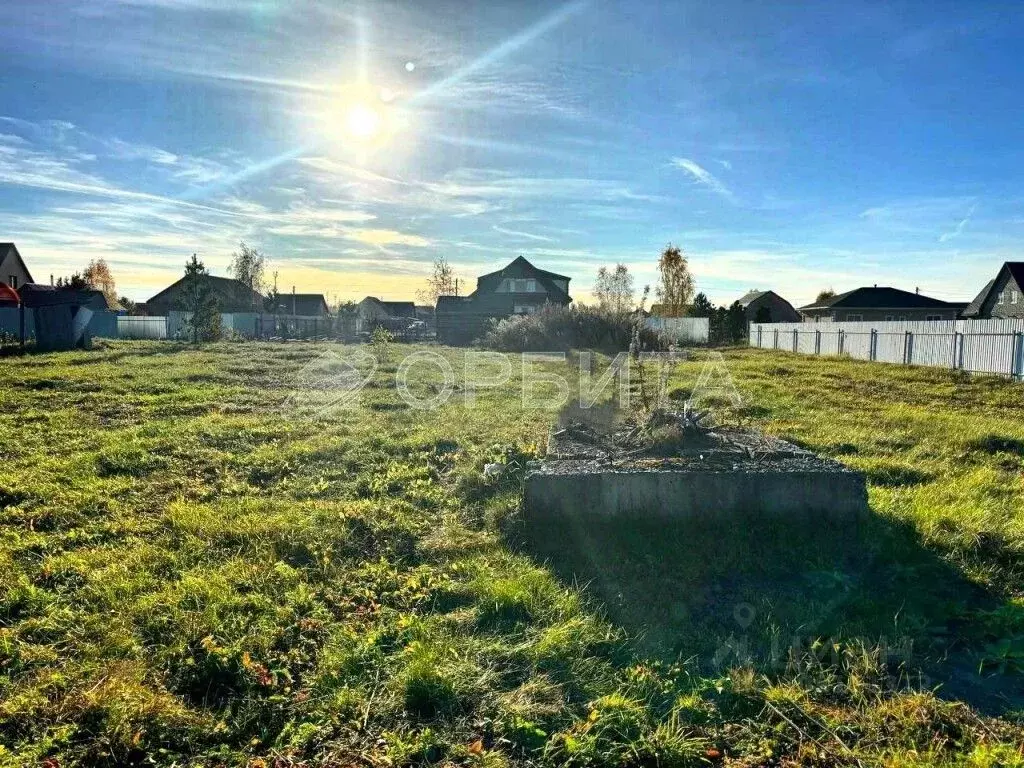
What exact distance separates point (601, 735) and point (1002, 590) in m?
2.55

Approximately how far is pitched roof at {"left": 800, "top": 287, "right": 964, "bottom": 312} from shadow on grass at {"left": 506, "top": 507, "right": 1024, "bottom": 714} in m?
46.7

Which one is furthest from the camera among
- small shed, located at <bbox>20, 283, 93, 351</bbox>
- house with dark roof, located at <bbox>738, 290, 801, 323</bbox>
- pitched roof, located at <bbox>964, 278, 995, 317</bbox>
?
house with dark roof, located at <bbox>738, 290, 801, 323</bbox>

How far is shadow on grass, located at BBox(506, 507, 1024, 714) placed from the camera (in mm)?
2621

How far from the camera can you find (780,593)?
323 cm

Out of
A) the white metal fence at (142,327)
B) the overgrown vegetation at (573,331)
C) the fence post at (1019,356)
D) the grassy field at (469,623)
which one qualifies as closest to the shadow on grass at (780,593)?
the grassy field at (469,623)

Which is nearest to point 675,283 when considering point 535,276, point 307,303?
point 535,276

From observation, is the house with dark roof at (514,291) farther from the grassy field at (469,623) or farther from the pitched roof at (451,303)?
the grassy field at (469,623)

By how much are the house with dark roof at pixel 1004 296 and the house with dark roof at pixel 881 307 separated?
8749 mm

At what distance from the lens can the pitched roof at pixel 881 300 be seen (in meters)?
44.3

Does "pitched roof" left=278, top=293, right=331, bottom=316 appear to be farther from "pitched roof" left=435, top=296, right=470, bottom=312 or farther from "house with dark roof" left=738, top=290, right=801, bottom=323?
"house with dark roof" left=738, top=290, right=801, bottom=323

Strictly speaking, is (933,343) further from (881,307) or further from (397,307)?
(397,307)

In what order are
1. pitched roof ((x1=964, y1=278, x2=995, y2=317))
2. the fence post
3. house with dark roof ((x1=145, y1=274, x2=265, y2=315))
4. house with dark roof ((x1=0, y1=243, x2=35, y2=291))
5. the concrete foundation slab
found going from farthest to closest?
house with dark roof ((x1=145, y1=274, x2=265, y2=315)) → house with dark roof ((x1=0, y1=243, x2=35, y2=291)) → pitched roof ((x1=964, y1=278, x2=995, y2=317)) → the fence post → the concrete foundation slab

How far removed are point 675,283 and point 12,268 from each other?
44.5 meters

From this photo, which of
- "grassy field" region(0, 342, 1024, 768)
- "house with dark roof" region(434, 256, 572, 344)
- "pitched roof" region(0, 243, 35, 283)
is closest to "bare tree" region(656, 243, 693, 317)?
"house with dark roof" region(434, 256, 572, 344)
